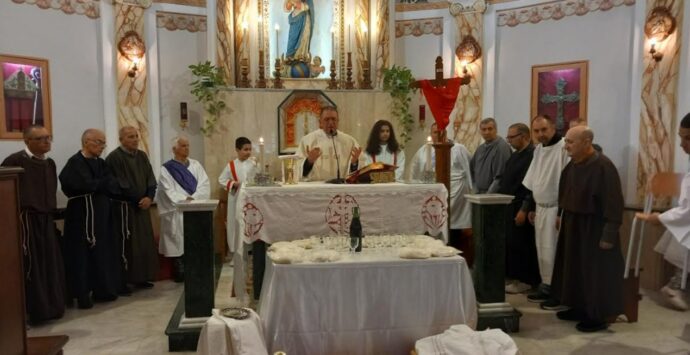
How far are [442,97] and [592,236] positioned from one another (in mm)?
1919

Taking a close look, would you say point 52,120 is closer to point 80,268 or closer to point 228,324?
point 80,268

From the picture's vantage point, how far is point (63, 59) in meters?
7.00

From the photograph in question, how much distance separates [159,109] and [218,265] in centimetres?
272

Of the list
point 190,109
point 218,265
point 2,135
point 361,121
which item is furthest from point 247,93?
point 2,135

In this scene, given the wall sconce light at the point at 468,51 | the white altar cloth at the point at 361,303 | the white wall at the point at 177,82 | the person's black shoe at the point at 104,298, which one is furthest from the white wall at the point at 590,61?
the person's black shoe at the point at 104,298

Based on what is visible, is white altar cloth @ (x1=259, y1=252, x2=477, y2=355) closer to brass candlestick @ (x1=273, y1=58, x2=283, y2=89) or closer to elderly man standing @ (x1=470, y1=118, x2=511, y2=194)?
elderly man standing @ (x1=470, y1=118, x2=511, y2=194)

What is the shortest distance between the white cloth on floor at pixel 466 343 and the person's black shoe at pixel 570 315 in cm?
176

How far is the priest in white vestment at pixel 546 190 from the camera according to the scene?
5.28 meters

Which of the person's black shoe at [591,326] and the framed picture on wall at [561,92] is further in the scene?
the framed picture on wall at [561,92]

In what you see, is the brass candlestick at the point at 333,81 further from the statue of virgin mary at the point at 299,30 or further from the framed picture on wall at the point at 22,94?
the framed picture on wall at the point at 22,94

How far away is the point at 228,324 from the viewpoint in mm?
3277

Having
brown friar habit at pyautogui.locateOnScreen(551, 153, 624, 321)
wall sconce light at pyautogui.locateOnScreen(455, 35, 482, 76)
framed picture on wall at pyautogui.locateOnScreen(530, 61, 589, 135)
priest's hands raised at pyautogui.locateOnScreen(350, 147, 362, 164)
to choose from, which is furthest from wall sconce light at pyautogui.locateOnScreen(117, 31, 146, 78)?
brown friar habit at pyautogui.locateOnScreen(551, 153, 624, 321)

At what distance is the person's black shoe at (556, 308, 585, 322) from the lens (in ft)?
15.7

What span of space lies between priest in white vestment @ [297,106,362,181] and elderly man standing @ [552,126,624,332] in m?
2.07
